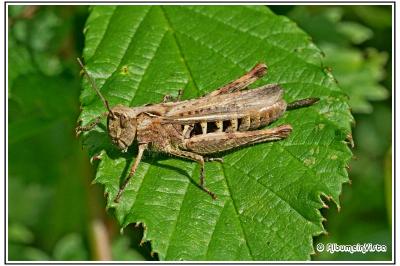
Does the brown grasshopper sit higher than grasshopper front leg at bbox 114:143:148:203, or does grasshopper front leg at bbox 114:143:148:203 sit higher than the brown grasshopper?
the brown grasshopper

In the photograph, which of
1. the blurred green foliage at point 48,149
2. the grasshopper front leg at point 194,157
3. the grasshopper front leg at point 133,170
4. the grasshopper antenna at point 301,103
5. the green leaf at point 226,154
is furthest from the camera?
the blurred green foliage at point 48,149

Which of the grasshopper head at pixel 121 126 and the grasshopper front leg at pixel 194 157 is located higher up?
the grasshopper head at pixel 121 126

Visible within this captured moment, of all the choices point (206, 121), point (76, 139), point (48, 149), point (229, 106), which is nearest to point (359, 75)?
point (229, 106)

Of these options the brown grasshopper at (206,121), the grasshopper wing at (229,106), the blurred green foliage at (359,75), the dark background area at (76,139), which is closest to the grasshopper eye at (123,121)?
the brown grasshopper at (206,121)

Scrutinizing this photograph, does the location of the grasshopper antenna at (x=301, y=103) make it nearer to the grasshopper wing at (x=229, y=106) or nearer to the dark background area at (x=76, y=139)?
the grasshopper wing at (x=229, y=106)

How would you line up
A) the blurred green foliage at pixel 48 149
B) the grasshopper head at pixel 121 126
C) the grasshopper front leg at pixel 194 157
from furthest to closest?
the blurred green foliage at pixel 48 149 < the grasshopper head at pixel 121 126 < the grasshopper front leg at pixel 194 157

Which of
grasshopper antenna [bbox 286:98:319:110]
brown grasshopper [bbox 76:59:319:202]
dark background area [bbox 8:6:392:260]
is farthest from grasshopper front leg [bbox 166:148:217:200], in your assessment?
dark background area [bbox 8:6:392:260]

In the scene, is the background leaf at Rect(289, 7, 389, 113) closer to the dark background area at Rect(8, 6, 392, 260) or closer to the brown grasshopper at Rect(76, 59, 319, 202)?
the dark background area at Rect(8, 6, 392, 260)

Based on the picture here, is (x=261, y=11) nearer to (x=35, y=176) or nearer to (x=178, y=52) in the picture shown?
(x=178, y=52)
